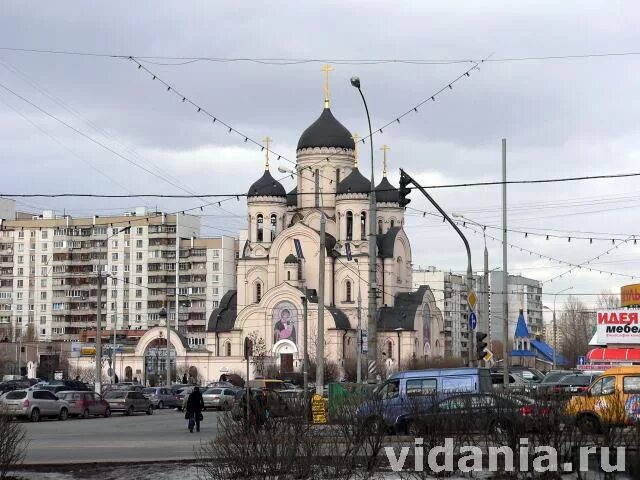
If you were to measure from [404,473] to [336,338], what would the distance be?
8244 centimetres

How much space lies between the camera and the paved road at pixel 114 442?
22531 mm

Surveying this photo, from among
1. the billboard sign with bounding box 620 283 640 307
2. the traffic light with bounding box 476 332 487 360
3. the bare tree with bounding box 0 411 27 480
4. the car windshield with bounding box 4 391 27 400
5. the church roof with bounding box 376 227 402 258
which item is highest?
the church roof with bounding box 376 227 402 258

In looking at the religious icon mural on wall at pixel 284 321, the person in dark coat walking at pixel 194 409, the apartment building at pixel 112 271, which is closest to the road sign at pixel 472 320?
the person in dark coat walking at pixel 194 409

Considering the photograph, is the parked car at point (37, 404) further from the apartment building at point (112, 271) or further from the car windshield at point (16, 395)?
the apartment building at point (112, 271)

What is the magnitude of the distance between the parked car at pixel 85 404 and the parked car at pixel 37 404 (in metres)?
0.43

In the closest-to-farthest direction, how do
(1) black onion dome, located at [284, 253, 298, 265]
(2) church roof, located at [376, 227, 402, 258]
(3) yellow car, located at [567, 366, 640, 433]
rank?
(3) yellow car, located at [567, 366, 640, 433] < (1) black onion dome, located at [284, 253, 298, 265] < (2) church roof, located at [376, 227, 402, 258]

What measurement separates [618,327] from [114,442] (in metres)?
32.5

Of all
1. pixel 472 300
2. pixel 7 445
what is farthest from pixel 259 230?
pixel 7 445

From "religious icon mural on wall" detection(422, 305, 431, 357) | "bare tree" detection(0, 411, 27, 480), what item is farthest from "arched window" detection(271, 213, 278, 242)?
"bare tree" detection(0, 411, 27, 480)

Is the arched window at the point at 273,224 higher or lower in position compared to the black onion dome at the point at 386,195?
lower

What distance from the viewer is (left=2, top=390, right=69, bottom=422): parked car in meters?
44.4

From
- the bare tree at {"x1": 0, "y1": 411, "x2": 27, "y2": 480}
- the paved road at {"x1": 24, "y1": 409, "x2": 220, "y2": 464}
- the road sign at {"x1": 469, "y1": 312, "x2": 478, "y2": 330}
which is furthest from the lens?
the road sign at {"x1": 469, "y1": 312, "x2": 478, "y2": 330}

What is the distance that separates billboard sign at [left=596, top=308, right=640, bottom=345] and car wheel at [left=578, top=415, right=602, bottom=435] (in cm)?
3909

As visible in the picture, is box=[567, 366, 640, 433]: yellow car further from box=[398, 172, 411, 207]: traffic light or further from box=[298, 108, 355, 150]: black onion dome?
box=[298, 108, 355, 150]: black onion dome
